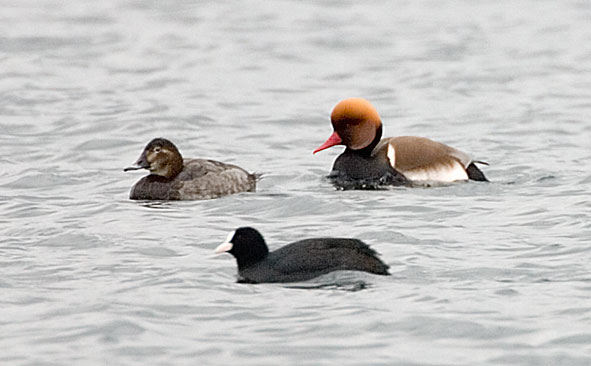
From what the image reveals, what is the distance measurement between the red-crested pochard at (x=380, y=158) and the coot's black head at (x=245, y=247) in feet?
13.8

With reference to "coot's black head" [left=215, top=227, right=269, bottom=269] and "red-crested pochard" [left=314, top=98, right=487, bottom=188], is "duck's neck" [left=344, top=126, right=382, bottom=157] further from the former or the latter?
"coot's black head" [left=215, top=227, right=269, bottom=269]

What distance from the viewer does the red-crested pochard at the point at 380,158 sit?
1364cm

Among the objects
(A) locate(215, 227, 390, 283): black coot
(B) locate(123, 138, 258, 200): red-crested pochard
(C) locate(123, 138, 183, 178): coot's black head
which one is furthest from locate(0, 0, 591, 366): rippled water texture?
(C) locate(123, 138, 183, 178): coot's black head

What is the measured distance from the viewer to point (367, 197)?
13039 millimetres

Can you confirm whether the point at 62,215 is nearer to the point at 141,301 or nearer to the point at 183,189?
the point at 183,189

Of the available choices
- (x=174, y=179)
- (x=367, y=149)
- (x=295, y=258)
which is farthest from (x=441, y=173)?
(x=295, y=258)

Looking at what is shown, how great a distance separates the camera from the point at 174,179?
13.0m

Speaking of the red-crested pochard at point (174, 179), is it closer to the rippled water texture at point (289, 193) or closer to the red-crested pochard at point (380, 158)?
the rippled water texture at point (289, 193)

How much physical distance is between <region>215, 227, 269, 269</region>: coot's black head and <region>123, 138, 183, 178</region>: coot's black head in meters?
3.58

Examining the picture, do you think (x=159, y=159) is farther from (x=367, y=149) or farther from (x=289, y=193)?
(x=367, y=149)

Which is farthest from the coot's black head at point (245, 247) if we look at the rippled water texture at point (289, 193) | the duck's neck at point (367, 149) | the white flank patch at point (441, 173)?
the duck's neck at point (367, 149)

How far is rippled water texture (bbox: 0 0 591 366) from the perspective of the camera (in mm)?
8516

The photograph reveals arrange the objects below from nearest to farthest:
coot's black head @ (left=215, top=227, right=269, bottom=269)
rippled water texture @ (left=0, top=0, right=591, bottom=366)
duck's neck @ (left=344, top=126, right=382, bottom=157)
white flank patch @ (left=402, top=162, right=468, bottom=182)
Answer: rippled water texture @ (left=0, top=0, right=591, bottom=366) → coot's black head @ (left=215, top=227, right=269, bottom=269) → white flank patch @ (left=402, top=162, right=468, bottom=182) → duck's neck @ (left=344, top=126, right=382, bottom=157)

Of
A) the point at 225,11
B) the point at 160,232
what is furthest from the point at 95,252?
the point at 225,11
